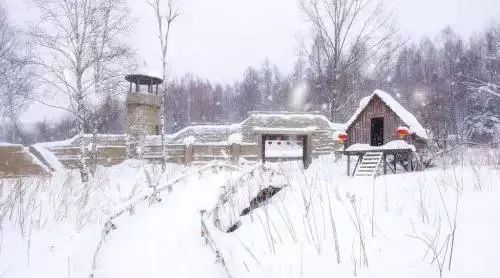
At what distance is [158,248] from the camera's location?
472 cm

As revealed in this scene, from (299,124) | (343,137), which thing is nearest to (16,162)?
(343,137)

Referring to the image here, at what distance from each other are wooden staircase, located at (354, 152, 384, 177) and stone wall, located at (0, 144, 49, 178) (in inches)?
517

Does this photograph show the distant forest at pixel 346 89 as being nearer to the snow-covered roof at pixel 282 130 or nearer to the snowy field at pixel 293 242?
the snow-covered roof at pixel 282 130

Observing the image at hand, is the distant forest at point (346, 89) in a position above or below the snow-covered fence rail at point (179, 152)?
above

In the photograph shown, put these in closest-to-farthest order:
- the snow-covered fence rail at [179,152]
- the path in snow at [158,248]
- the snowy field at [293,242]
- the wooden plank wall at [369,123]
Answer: the snowy field at [293,242]
the path in snow at [158,248]
the wooden plank wall at [369,123]
the snow-covered fence rail at [179,152]

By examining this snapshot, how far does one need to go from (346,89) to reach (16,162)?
73.9ft

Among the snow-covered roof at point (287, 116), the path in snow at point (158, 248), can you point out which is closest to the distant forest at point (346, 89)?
the snow-covered roof at point (287, 116)

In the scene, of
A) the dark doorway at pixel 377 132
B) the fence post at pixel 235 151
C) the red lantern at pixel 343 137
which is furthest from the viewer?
the fence post at pixel 235 151

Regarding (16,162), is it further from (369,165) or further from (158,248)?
(369,165)

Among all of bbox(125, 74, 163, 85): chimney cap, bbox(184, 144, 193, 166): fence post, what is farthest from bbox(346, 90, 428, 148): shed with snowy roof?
bbox(125, 74, 163, 85): chimney cap

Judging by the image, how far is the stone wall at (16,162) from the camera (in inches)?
567

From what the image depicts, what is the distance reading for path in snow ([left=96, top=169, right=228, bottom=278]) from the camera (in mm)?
3885

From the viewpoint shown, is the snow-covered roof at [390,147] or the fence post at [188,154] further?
the fence post at [188,154]

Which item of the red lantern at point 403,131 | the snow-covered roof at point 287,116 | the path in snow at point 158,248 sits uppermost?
the snow-covered roof at point 287,116
